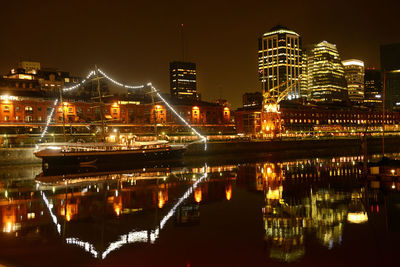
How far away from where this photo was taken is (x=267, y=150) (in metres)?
63.8

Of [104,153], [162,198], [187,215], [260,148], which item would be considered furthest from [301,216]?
[260,148]

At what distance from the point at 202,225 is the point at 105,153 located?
97.3 feet

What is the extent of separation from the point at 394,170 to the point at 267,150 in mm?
40369

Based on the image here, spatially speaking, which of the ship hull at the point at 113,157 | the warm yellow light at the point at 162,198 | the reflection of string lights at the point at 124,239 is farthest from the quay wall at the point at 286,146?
the reflection of string lights at the point at 124,239

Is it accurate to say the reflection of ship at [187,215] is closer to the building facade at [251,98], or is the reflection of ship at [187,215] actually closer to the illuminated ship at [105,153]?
the illuminated ship at [105,153]

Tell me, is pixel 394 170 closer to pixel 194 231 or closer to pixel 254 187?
pixel 254 187

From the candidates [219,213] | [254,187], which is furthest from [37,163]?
[219,213]

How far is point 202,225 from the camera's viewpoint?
13.8m

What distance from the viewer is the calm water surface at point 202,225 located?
34.0 feet

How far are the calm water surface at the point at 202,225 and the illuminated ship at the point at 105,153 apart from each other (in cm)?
1436

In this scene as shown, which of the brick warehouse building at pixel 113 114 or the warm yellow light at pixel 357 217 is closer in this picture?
the warm yellow light at pixel 357 217

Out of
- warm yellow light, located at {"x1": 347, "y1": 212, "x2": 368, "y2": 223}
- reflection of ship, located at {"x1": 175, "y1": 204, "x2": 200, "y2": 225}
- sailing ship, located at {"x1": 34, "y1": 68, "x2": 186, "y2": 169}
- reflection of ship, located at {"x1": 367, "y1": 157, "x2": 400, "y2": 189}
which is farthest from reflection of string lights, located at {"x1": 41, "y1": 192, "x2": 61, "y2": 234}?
reflection of ship, located at {"x1": 367, "y1": 157, "x2": 400, "y2": 189}

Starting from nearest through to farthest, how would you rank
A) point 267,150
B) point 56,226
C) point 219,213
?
point 56,226
point 219,213
point 267,150

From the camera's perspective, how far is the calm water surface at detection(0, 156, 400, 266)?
10.4 metres
